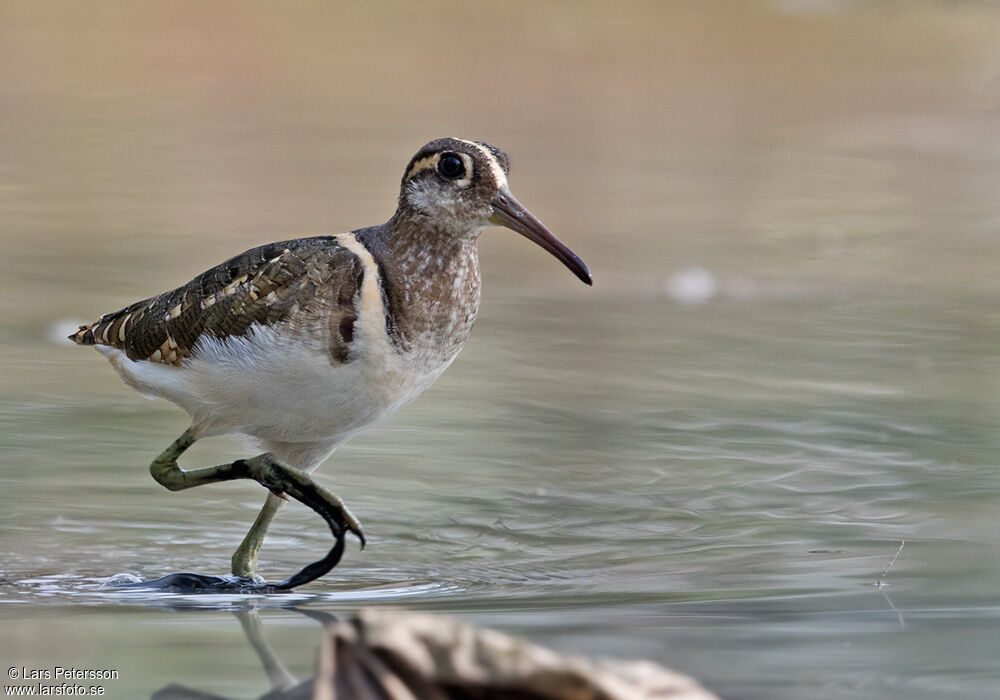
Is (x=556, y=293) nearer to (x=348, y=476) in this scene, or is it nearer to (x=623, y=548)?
(x=348, y=476)

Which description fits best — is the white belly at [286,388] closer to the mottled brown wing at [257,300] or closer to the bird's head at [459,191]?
the mottled brown wing at [257,300]

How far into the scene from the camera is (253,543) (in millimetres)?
5473

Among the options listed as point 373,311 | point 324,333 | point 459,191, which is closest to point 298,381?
point 324,333

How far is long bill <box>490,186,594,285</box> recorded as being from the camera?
17.7 ft

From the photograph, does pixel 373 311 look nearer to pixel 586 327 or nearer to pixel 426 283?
pixel 426 283

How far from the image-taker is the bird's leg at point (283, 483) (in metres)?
5.12

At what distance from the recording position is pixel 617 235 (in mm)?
11727

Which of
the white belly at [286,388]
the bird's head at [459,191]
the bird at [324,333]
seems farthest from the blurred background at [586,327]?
the bird's head at [459,191]

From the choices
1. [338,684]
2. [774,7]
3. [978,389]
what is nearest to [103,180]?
[774,7]

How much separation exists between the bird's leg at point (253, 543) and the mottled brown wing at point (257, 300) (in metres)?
0.53

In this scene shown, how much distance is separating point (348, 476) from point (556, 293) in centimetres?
409

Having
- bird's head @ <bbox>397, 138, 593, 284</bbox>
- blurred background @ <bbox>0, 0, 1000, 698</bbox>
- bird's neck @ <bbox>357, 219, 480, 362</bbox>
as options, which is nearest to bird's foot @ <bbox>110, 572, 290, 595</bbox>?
blurred background @ <bbox>0, 0, 1000, 698</bbox>

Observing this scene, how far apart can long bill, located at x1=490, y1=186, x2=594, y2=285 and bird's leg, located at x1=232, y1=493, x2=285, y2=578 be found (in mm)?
1097

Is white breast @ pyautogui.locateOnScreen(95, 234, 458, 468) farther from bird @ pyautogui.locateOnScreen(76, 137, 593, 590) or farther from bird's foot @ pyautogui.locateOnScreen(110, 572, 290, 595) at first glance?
bird's foot @ pyautogui.locateOnScreen(110, 572, 290, 595)
